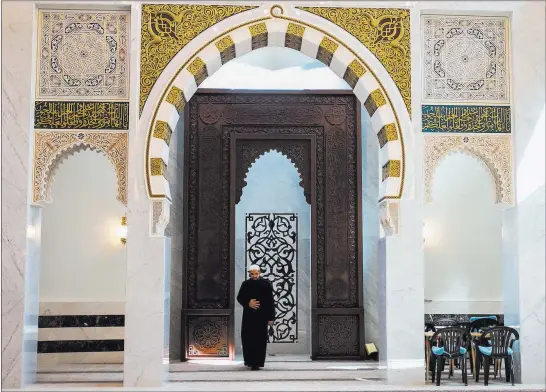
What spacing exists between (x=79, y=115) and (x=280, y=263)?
276 cm

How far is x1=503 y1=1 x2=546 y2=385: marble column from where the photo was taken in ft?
16.7

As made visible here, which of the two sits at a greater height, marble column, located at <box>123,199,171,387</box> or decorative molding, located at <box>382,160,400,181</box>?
decorative molding, located at <box>382,160,400,181</box>

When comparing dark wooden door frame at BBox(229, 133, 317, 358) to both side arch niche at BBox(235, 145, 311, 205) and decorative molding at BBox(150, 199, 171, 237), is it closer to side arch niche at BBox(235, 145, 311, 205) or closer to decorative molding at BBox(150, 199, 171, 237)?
side arch niche at BBox(235, 145, 311, 205)

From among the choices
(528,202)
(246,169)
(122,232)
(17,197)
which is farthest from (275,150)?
(17,197)

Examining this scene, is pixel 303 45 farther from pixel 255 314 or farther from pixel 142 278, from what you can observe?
pixel 255 314

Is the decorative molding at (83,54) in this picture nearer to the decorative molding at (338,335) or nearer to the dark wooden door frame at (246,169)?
the dark wooden door frame at (246,169)

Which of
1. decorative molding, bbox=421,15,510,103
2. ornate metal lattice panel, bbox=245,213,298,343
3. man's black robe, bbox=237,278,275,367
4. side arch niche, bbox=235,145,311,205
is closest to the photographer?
decorative molding, bbox=421,15,510,103

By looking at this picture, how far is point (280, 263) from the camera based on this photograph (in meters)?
7.21

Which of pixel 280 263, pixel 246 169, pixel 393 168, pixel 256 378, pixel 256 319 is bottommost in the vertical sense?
pixel 256 378

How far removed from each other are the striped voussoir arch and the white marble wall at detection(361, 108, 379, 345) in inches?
65.4

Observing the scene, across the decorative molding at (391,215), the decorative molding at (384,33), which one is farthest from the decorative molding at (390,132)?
the decorative molding at (391,215)

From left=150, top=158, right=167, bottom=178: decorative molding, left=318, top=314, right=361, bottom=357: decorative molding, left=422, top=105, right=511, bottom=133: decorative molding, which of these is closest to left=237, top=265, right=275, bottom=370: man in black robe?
left=318, top=314, right=361, bottom=357: decorative molding

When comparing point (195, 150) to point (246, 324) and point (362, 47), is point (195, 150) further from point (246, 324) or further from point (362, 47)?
point (362, 47)

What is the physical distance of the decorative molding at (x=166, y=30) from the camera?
204 inches
